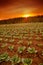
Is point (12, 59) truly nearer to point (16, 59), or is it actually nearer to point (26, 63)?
point (16, 59)

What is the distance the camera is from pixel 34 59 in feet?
16.9

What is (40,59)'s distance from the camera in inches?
203

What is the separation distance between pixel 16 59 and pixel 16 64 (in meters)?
0.27

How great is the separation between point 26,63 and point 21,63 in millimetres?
202

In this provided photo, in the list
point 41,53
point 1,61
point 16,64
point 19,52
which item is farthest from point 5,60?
point 41,53

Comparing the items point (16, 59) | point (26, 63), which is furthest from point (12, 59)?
point (26, 63)

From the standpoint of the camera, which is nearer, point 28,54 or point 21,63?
point 21,63

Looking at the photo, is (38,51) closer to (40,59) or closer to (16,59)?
(40,59)

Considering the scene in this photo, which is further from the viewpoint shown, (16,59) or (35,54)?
(35,54)

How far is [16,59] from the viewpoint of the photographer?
5.05 metres

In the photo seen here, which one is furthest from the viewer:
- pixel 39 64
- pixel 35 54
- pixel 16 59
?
pixel 35 54

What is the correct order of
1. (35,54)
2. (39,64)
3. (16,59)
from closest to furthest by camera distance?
(39,64) → (16,59) → (35,54)

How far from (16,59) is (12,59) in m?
0.14

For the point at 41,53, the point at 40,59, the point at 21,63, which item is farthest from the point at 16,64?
the point at 41,53
